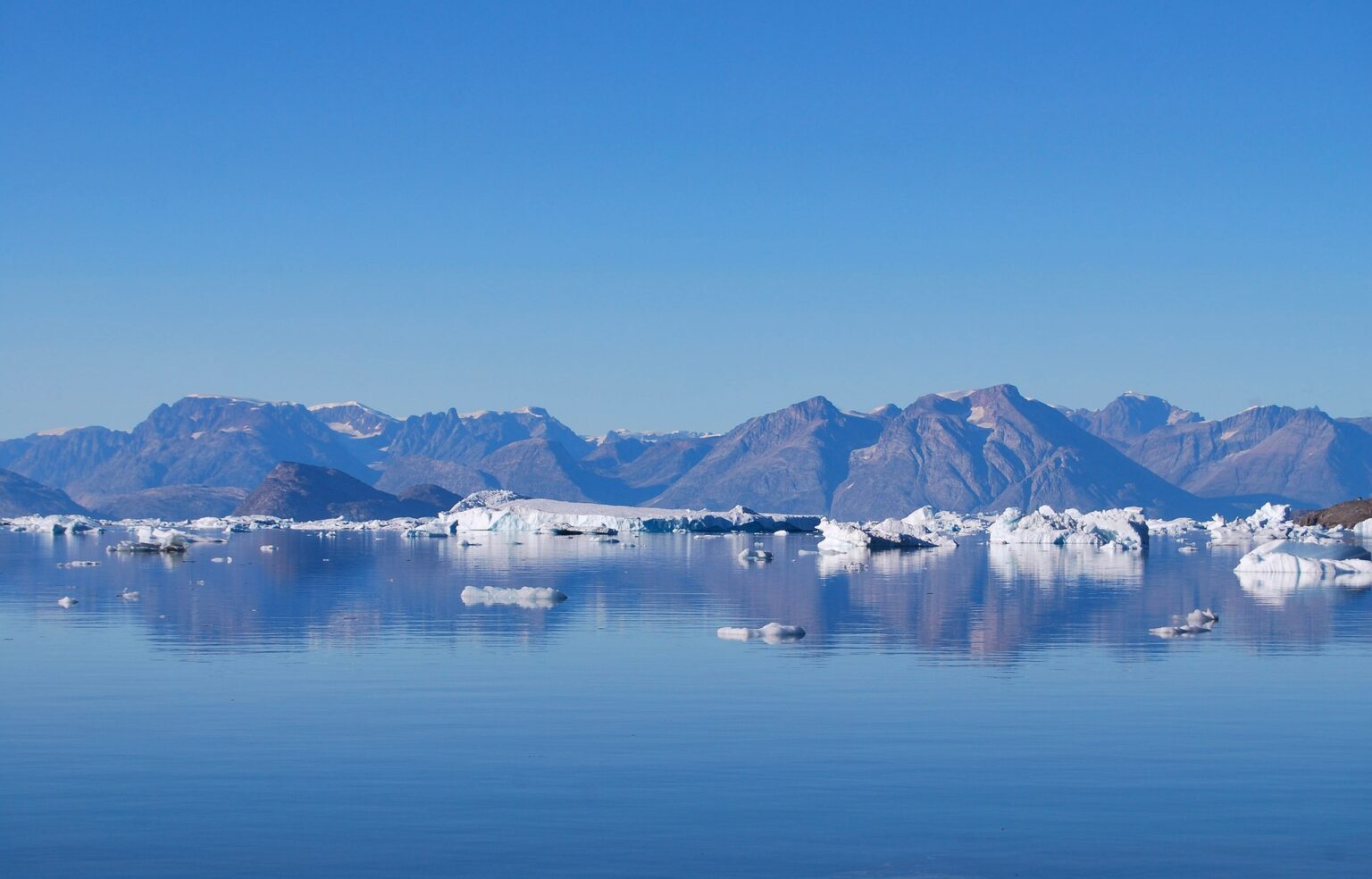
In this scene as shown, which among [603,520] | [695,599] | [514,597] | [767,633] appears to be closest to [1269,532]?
[603,520]

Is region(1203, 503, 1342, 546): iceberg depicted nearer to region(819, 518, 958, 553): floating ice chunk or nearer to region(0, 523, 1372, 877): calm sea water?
region(819, 518, 958, 553): floating ice chunk

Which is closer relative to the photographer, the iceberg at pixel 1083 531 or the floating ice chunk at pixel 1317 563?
the floating ice chunk at pixel 1317 563

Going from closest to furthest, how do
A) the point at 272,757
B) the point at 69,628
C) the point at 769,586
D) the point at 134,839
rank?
the point at 134,839 < the point at 272,757 < the point at 69,628 < the point at 769,586

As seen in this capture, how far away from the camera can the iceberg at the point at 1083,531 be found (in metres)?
129

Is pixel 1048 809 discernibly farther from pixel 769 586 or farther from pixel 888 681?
pixel 769 586

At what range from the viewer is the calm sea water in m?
16.1

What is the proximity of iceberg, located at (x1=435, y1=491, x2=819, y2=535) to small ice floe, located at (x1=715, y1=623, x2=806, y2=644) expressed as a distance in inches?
4634

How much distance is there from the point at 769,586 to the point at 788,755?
43.5m

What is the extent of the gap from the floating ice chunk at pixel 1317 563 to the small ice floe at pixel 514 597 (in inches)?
1629

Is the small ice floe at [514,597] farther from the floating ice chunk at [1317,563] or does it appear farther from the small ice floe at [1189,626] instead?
the floating ice chunk at [1317,563]

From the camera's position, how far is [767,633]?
39.1m

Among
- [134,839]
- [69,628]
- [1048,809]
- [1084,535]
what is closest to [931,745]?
[1048,809]

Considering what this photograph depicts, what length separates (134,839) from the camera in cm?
1648

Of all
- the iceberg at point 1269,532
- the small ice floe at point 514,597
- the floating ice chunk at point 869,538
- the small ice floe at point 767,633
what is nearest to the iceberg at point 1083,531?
the floating ice chunk at point 869,538
